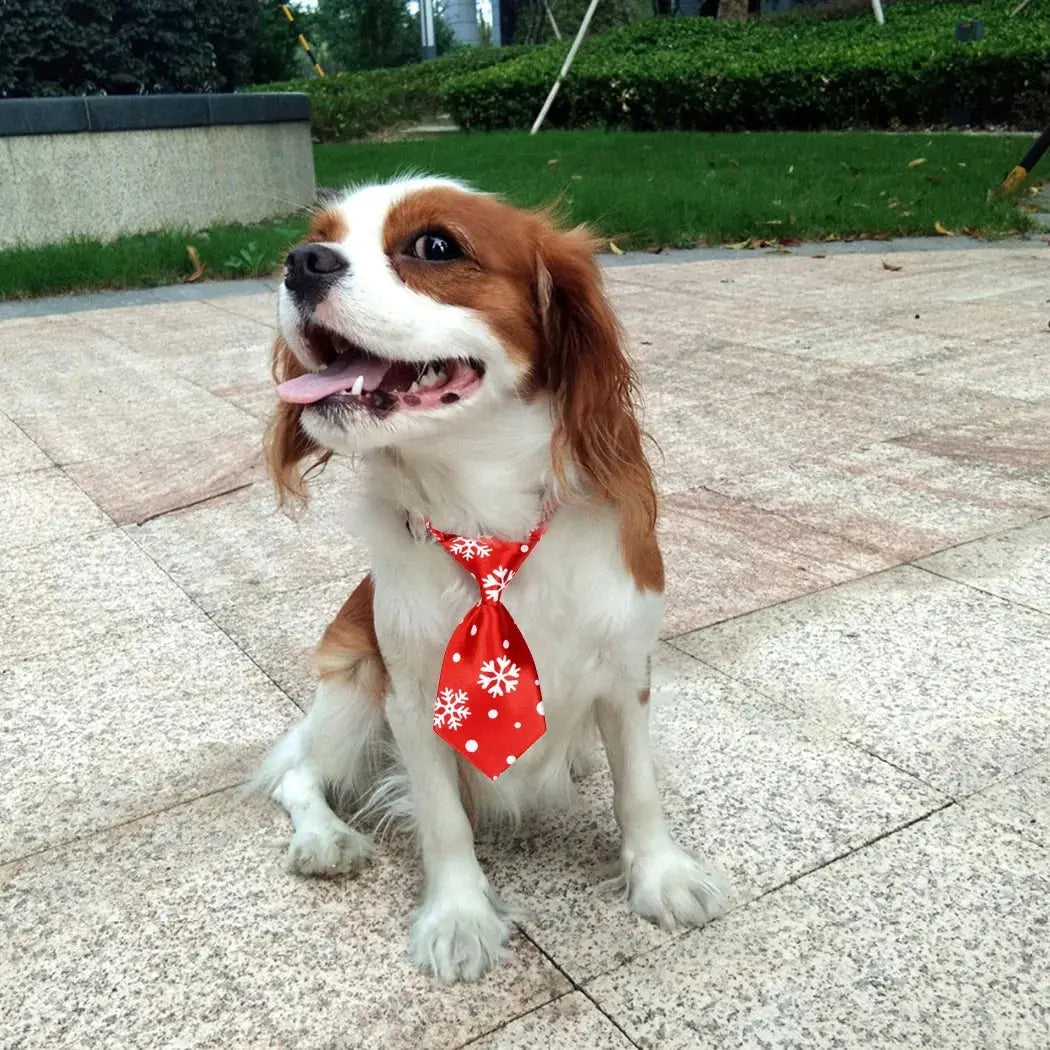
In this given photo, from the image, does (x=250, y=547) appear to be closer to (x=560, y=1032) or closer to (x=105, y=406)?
(x=105, y=406)

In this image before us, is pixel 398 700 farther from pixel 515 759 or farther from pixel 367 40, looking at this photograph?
pixel 367 40

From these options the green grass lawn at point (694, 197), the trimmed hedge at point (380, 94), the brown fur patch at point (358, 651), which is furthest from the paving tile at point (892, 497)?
the trimmed hedge at point (380, 94)

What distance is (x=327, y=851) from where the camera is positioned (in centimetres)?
261

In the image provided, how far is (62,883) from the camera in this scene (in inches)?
103

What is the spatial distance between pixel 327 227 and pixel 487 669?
95 cm

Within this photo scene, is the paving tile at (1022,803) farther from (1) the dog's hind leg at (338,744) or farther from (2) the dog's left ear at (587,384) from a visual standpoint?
(1) the dog's hind leg at (338,744)

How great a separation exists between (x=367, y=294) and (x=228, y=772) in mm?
1534

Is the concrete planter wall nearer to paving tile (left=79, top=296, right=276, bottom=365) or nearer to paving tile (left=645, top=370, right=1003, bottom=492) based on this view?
paving tile (left=79, top=296, right=276, bottom=365)

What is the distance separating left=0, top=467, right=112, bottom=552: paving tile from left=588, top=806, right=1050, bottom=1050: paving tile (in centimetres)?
329

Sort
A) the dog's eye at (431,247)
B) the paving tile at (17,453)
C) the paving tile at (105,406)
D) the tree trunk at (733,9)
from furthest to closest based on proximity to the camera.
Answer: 1. the tree trunk at (733,9)
2. the paving tile at (105,406)
3. the paving tile at (17,453)
4. the dog's eye at (431,247)

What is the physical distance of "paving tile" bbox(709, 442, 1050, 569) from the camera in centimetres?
431

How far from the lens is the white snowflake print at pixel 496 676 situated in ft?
7.45

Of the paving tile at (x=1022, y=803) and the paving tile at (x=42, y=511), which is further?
the paving tile at (x=42, y=511)

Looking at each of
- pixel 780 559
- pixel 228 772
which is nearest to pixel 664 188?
pixel 780 559
